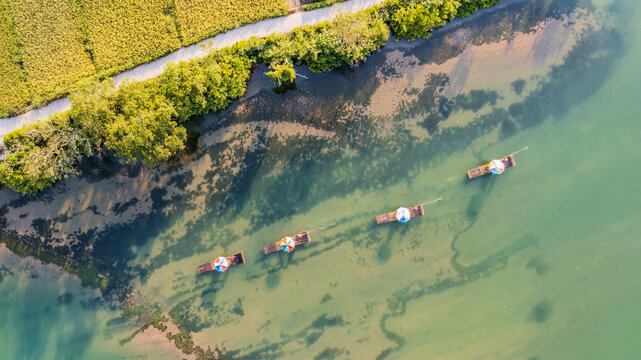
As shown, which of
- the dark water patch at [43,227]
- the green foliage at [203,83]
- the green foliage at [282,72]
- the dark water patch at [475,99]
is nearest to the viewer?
the green foliage at [203,83]


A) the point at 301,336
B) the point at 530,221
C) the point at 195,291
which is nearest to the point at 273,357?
the point at 301,336

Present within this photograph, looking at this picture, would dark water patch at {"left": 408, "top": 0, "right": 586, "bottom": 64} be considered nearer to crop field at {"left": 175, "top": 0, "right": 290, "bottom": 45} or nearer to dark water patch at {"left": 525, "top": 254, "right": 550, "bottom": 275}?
crop field at {"left": 175, "top": 0, "right": 290, "bottom": 45}

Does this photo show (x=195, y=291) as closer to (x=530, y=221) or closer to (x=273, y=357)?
(x=273, y=357)

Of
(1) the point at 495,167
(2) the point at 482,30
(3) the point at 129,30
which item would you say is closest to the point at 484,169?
(1) the point at 495,167

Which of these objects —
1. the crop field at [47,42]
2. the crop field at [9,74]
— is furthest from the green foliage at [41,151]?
the crop field at [47,42]

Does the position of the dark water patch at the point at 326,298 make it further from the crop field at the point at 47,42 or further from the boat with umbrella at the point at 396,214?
the crop field at the point at 47,42

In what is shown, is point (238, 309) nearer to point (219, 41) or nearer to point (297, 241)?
point (297, 241)

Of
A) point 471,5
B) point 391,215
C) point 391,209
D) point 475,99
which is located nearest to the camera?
point 471,5
